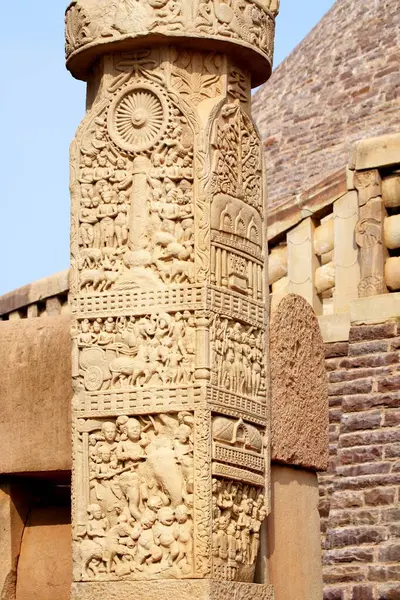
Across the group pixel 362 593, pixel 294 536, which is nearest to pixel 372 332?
pixel 362 593

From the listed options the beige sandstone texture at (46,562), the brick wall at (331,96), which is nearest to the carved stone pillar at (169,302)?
the beige sandstone texture at (46,562)

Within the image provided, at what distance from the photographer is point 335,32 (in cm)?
3497

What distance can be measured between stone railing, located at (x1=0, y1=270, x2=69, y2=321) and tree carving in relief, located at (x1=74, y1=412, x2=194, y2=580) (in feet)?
23.5

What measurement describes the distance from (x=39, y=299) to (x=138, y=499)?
8307 mm

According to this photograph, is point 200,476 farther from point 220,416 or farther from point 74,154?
point 74,154

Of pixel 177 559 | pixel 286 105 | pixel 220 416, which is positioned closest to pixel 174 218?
pixel 220 416

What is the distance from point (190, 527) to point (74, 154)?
5.78 feet

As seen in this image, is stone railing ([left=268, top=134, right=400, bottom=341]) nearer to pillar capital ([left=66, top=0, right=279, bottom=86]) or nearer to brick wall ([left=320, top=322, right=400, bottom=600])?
brick wall ([left=320, top=322, right=400, bottom=600])

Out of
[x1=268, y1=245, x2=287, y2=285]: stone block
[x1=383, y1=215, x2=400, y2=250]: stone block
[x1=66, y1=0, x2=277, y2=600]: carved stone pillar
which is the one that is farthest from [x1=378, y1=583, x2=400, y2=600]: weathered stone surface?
[x1=268, y1=245, x2=287, y2=285]: stone block

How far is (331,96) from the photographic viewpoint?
108 feet

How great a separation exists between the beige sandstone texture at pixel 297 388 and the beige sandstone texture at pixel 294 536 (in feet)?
0.30

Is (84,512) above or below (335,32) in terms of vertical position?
below

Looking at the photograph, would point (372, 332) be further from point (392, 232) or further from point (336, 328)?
point (392, 232)

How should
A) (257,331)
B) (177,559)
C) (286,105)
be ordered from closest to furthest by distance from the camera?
(177,559) < (257,331) < (286,105)
